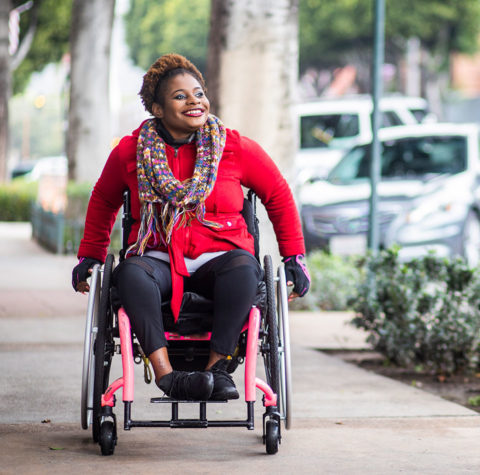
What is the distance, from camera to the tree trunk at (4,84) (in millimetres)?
28797

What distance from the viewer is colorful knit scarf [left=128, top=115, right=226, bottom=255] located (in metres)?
4.86

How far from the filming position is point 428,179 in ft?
47.0

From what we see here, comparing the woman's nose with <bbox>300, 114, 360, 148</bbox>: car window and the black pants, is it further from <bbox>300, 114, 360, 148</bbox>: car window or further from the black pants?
<bbox>300, 114, 360, 148</bbox>: car window

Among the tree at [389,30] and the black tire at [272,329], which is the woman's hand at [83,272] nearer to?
the black tire at [272,329]

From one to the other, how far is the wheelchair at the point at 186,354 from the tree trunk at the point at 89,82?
15.6 meters

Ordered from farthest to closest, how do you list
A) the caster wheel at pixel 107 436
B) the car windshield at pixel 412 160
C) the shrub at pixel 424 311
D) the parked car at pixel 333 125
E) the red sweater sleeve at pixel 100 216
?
the parked car at pixel 333 125 < the car windshield at pixel 412 160 < the shrub at pixel 424 311 < the red sweater sleeve at pixel 100 216 < the caster wheel at pixel 107 436

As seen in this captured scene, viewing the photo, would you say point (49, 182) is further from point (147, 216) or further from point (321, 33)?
point (321, 33)

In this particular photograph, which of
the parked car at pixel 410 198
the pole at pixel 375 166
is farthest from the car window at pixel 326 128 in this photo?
the pole at pixel 375 166

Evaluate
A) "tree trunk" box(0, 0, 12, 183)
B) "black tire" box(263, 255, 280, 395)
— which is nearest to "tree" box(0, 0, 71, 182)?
"tree trunk" box(0, 0, 12, 183)

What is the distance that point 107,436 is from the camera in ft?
15.8

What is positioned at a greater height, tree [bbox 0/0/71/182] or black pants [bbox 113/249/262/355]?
tree [bbox 0/0/71/182]

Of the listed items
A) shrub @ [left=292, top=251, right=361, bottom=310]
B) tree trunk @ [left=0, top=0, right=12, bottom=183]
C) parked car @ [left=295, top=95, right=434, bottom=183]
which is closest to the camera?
shrub @ [left=292, top=251, right=361, bottom=310]

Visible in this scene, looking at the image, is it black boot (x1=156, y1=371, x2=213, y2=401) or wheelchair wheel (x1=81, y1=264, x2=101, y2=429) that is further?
wheelchair wheel (x1=81, y1=264, x2=101, y2=429)

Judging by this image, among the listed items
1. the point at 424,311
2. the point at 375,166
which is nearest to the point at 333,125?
the point at 375,166
